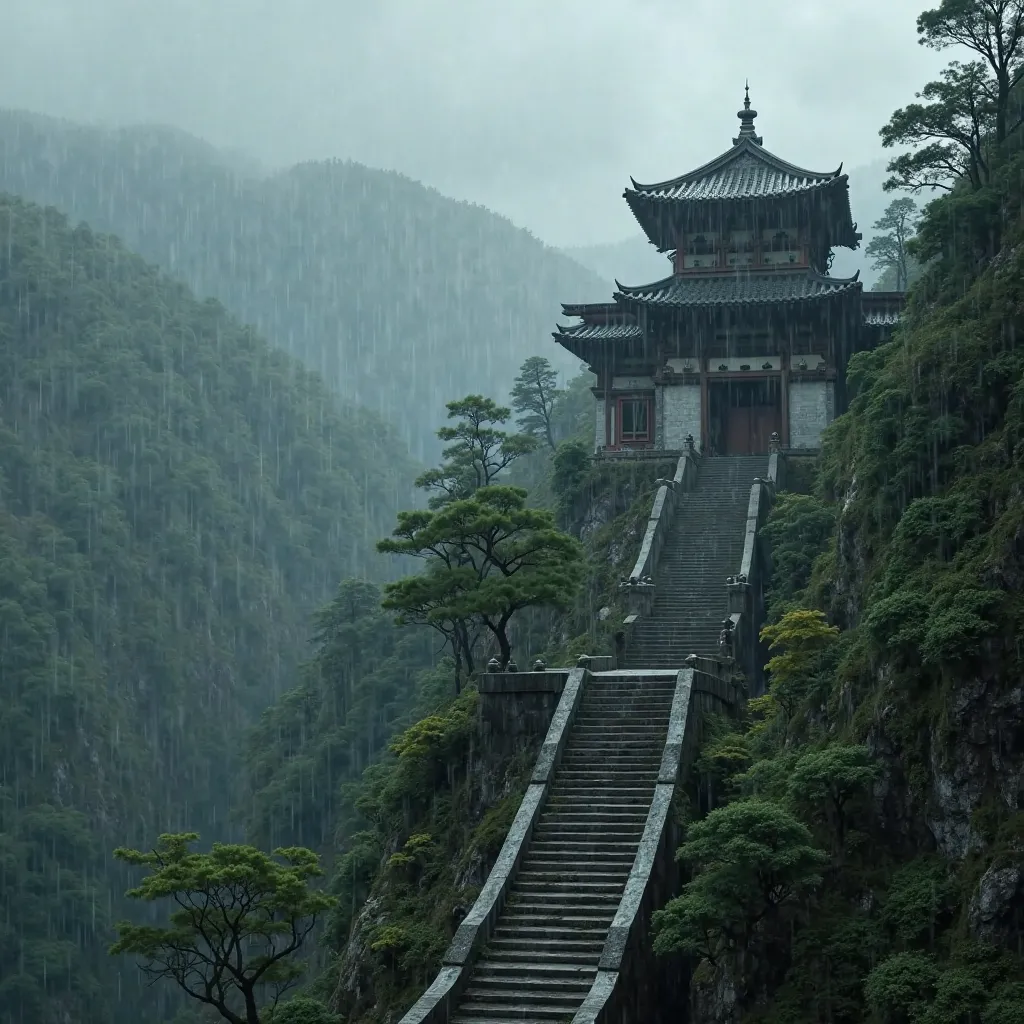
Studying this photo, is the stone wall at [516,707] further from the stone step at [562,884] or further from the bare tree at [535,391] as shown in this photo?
the bare tree at [535,391]

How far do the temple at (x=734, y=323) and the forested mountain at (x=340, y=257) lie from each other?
354 feet

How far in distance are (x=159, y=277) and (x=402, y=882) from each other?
89187 millimetres

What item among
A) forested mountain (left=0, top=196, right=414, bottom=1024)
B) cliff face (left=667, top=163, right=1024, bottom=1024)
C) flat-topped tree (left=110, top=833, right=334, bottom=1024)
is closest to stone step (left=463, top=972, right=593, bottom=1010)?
cliff face (left=667, top=163, right=1024, bottom=1024)

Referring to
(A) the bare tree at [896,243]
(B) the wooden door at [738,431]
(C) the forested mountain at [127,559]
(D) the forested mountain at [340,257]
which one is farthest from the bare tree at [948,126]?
(D) the forested mountain at [340,257]

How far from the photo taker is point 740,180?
160ft

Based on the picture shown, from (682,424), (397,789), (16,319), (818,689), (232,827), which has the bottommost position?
(232,827)

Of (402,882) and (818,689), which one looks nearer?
(818,689)

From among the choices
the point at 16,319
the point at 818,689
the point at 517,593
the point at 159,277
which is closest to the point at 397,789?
the point at 517,593

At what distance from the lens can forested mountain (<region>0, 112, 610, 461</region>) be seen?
166875mm

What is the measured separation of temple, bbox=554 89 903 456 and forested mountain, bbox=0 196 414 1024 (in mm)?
33604

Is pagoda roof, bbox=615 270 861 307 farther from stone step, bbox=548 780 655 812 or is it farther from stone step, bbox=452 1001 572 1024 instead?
stone step, bbox=452 1001 572 1024

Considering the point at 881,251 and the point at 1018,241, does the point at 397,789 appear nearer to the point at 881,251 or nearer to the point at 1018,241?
the point at 1018,241

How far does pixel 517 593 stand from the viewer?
2800cm

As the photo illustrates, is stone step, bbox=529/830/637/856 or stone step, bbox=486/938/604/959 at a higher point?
stone step, bbox=529/830/637/856
